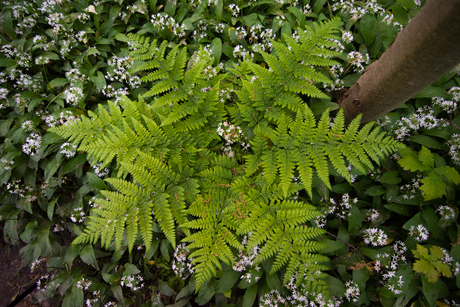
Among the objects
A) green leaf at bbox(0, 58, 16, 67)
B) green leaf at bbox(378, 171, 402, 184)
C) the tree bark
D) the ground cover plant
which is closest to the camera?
the tree bark

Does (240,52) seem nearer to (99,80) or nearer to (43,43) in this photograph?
(99,80)

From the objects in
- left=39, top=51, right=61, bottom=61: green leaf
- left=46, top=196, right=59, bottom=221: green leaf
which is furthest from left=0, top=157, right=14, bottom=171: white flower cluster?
left=39, top=51, right=61, bottom=61: green leaf

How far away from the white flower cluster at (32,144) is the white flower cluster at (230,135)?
3072mm

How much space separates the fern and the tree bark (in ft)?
1.23

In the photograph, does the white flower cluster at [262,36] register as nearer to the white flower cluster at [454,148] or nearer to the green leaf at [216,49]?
the green leaf at [216,49]

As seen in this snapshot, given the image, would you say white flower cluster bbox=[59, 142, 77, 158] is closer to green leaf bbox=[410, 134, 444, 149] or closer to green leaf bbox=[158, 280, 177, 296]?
green leaf bbox=[158, 280, 177, 296]

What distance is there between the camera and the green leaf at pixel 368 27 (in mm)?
3514

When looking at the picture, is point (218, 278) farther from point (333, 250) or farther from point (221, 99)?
point (221, 99)

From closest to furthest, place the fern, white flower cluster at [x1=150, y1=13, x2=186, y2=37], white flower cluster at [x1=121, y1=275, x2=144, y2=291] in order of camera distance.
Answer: the fern
white flower cluster at [x1=121, y1=275, x2=144, y2=291]
white flower cluster at [x1=150, y1=13, x2=186, y2=37]

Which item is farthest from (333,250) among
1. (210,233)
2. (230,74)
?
(230,74)

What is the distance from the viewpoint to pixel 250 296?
3279mm

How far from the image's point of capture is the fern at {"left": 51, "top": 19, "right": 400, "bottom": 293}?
2.68 meters

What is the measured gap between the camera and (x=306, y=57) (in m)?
2.90

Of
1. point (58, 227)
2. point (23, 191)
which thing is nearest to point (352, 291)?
point (58, 227)
